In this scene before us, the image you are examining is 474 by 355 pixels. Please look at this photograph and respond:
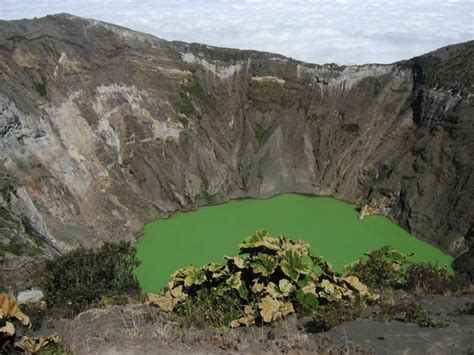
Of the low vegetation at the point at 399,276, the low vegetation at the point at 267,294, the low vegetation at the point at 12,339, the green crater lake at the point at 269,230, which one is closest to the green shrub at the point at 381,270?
the low vegetation at the point at 399,276

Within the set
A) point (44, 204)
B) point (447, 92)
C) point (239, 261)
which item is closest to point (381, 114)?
point (447, 92)

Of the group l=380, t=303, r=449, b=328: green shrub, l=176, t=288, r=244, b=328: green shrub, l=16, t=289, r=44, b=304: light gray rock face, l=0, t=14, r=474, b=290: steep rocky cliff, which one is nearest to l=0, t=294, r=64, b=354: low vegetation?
l=176, t=288, r=244, b=328: green shrub

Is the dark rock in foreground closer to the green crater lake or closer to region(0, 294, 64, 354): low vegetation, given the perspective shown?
region(0, 294, 64, 354): low vegetation

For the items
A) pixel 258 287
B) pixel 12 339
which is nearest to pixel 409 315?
pixel 258 287

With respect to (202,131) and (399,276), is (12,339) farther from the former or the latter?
(202,131)

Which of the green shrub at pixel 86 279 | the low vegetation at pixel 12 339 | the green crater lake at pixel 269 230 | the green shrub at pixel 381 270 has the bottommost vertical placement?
the green crater lake at pixel 269 230

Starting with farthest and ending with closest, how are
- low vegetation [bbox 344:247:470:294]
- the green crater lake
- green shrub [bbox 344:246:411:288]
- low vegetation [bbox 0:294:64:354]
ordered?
the green crater lake
green shrub [bbox 344:246:411:288]
low vegetation [bbox 344:247:470:294]
low vegetation [bbox 0:294:64:354]

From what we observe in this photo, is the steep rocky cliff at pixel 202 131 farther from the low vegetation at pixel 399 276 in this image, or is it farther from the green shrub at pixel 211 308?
the green shrub at pixel 211 308
